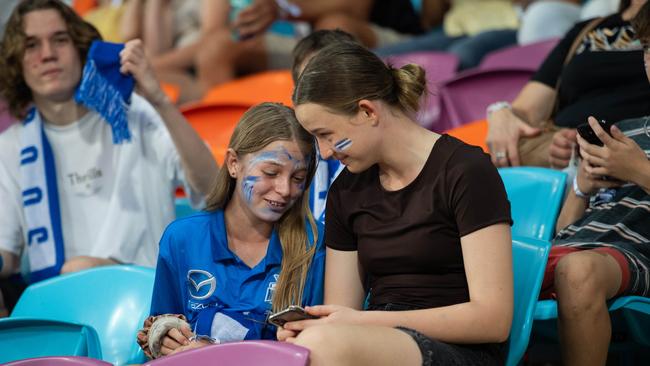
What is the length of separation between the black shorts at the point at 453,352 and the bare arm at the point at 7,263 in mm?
1531

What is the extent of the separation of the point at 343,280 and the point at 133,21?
12.4 ft

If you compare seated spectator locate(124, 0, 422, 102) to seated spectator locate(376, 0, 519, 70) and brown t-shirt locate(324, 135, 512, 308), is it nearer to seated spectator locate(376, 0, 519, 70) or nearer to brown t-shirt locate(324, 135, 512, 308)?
seated spectator locate(376, 0, 519, 70)

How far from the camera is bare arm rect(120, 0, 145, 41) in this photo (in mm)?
5715

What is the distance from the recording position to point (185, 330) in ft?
7.55

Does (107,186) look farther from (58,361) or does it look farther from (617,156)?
(617,156)

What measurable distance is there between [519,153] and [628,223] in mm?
629

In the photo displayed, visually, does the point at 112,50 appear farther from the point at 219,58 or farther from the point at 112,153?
the point at 219,58

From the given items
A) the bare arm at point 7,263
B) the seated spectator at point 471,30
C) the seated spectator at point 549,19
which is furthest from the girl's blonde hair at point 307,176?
the seated spectator at point 471,30

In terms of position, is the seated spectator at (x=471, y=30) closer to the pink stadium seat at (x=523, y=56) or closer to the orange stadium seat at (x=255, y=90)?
the pink stadium seat at (x=523, y=56)

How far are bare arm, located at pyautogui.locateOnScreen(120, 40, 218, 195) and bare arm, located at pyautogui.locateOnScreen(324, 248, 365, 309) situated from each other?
956mm

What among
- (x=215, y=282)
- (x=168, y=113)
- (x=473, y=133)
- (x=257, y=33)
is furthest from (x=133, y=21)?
(x=215, y=282)

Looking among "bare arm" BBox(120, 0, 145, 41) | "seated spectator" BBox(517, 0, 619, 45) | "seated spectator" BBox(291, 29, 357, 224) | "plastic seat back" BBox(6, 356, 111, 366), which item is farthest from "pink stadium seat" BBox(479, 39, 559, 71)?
"plastic seat back" BBox(6, 356, 111, 366)

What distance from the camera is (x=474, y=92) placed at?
4184 millimetres

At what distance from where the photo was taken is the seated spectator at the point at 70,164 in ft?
10.6
